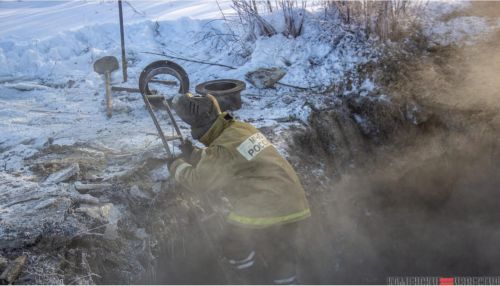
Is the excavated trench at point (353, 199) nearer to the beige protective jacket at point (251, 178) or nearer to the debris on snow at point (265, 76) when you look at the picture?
the beige protective jacket at point (251, 178)

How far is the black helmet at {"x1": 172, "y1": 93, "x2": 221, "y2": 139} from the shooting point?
351 centimetres

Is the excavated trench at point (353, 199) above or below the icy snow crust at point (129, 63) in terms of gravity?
below

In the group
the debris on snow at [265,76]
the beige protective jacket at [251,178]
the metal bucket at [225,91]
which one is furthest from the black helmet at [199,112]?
the debris on snow at [265,76]

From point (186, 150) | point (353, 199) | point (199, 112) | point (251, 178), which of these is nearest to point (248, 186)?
point (251, 178)

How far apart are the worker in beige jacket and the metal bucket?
2.68 m

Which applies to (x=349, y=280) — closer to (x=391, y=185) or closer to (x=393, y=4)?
(x=391, y=185)

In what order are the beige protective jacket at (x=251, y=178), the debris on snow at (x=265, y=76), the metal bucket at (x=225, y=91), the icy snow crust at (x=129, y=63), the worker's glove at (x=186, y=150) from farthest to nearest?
the debris on snow at (x=265, y=76) < the metal bucket at (x=225, y=91) < the icy snow crust at (x=129, y=63) < the worker's glove at (x=186, y=150) < the beige protective jacket at (x=251, y=178)

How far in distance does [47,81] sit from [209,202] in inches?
215

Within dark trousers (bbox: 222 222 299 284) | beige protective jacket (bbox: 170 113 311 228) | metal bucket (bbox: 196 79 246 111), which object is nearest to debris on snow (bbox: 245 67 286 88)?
metal bucket (bbox: 196 79 246 111)

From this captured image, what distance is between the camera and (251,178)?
130 inches

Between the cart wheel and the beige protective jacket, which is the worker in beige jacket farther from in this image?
the cart wheel

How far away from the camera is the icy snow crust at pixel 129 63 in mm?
5953

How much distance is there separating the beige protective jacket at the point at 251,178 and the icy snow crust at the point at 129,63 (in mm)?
2208

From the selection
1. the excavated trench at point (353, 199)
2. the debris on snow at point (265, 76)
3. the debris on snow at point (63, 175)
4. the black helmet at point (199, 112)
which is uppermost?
the black helmet at point (199, 112)
